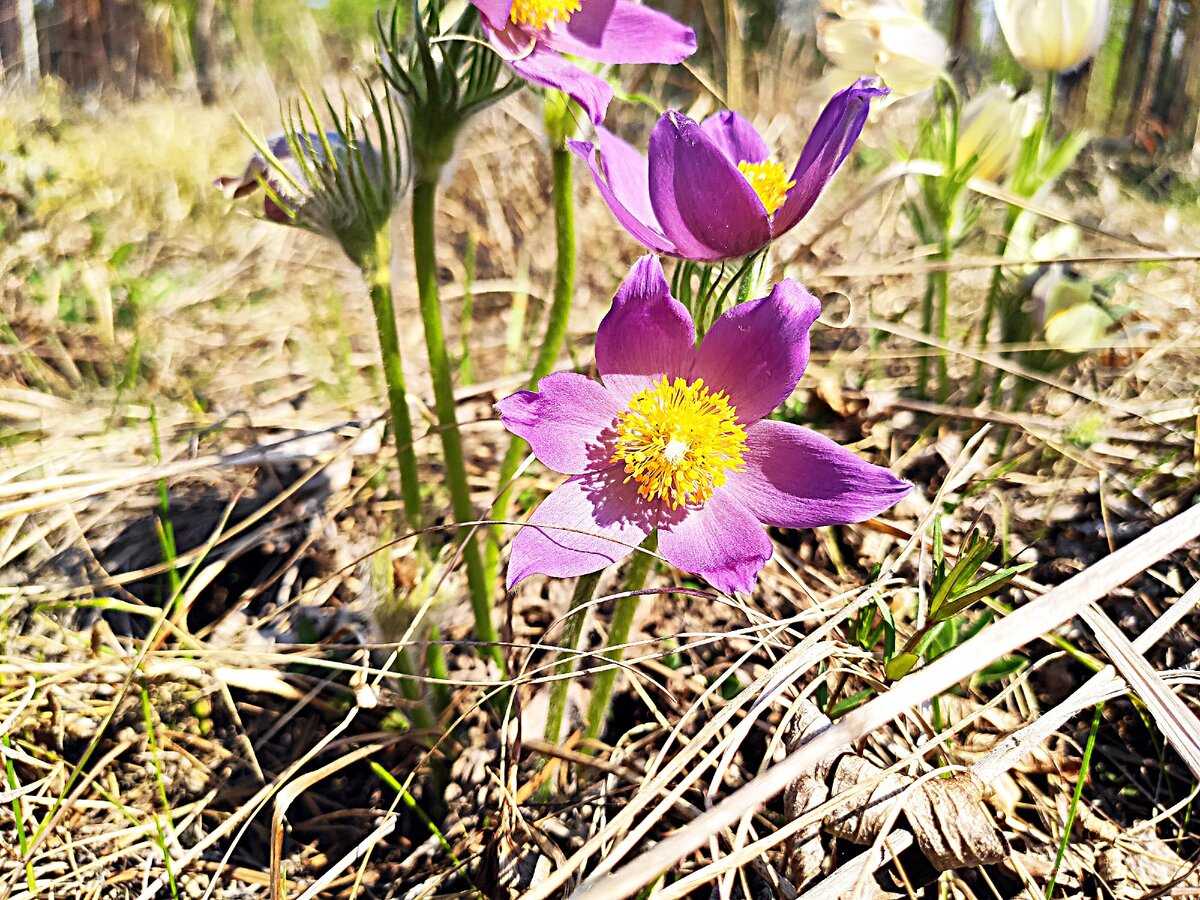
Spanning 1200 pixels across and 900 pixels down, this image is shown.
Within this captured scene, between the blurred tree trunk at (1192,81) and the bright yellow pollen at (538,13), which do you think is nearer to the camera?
the bright yellow pollen at (538,13)

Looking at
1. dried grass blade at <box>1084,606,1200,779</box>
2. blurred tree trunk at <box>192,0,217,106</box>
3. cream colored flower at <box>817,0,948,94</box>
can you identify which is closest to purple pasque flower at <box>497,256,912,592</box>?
dried grass blade at <box>1084,606,1200,779</box>

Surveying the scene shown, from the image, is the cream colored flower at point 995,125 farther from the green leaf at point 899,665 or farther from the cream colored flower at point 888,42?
the green leaf at point 899,665

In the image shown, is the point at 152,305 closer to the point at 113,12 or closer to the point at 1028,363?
the point at 1028,363

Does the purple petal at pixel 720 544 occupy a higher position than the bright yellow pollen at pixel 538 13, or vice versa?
the bright yellow pollen at pixel 538 13

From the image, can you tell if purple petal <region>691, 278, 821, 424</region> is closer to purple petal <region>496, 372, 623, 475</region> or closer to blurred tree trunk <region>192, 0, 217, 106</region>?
purple petal <region>496, 372, 623, 475</region>

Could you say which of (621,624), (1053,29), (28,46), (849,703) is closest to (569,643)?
(621,624)

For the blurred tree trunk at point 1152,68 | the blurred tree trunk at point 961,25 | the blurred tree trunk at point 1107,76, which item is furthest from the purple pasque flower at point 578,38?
the blurred tree trunk at point 1152,68

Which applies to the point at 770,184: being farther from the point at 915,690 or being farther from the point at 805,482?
the point at 915,690
